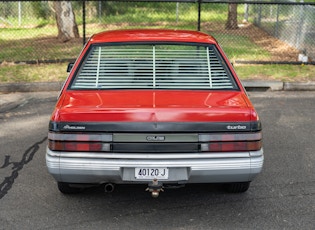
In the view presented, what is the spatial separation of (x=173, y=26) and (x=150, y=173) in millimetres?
14309

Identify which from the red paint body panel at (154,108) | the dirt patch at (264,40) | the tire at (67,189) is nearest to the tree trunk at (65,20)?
the dirt patch at (264,40)

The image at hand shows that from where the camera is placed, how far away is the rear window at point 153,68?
14.5 feet

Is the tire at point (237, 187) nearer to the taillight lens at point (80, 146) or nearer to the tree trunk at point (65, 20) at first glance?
the taillight lens at point (80, 146)

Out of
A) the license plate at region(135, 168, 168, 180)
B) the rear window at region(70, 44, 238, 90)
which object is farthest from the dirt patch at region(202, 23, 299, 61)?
the license plate at region(135, 168, 168, 180)

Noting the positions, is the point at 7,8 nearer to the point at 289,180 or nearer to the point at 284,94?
the point at 284,94

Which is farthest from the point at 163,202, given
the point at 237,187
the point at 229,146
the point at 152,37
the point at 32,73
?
the point at 32,73

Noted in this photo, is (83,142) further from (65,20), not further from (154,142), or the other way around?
(65,20)

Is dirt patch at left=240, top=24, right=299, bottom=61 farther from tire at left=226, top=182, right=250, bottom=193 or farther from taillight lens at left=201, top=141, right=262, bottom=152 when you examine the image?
taillight lens at left=201, top=141, right=262, bottom=152

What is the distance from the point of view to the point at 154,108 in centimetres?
376

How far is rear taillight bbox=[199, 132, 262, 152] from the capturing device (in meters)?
3.74

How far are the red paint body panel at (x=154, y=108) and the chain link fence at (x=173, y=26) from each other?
7091mm

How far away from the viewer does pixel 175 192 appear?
4629 mm

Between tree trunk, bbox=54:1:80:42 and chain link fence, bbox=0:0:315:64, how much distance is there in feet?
0.85

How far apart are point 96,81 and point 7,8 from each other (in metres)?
15.8
